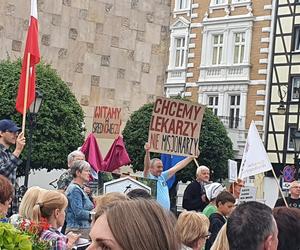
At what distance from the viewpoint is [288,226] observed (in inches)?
166

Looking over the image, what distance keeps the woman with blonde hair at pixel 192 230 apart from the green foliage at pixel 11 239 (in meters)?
2.57

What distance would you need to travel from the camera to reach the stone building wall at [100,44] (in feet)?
93.3

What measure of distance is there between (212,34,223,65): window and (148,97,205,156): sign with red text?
2708cm

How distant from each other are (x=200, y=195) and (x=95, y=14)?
69.6ft

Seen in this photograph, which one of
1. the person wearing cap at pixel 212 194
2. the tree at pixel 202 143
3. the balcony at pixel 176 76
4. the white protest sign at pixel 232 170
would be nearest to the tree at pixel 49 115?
the tree at pixel 202 143

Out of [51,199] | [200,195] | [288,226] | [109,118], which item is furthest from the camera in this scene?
[109,118]

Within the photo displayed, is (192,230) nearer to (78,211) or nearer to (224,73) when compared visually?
(78,211)

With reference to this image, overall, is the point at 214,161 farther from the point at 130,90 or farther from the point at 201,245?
the point at 201,245

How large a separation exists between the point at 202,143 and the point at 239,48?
8.04 m

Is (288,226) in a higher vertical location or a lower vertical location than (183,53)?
lower

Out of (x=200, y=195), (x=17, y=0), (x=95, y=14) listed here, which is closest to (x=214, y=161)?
(x=95, y=14)

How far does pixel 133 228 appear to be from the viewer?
2.18 meters

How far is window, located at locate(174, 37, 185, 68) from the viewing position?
41.0 metres

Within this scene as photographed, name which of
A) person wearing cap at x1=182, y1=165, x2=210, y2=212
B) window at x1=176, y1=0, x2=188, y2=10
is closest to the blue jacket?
person wearing cap at x1=182, y1=165, x2=210, y2=212
